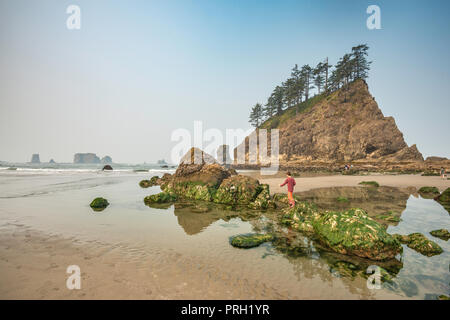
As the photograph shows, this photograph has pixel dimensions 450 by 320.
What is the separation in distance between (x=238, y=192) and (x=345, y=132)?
56.1m

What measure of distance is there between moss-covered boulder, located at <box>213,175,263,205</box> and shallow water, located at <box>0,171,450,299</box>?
5.25ft

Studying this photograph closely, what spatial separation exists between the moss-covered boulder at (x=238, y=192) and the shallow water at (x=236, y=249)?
160 cm

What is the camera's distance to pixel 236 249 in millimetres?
5742

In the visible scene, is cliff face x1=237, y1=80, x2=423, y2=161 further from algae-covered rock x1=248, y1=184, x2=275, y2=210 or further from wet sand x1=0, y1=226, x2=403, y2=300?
wet sand x1=0, y1=226, x2=403, y2=300

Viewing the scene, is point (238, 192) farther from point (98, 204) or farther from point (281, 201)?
point (98, 204)

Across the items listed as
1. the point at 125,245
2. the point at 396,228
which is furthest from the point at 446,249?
the point at 125,245

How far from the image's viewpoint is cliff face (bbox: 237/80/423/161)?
48219 millimetres

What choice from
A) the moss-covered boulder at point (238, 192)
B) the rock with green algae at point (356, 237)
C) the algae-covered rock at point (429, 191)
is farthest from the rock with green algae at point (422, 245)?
the algae-covered rock at point (429, 191)

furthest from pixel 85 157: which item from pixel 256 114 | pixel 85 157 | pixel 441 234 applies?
pixel 441 234

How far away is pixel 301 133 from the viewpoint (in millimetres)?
63094

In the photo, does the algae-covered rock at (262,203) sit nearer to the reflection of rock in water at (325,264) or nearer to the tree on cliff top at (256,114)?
the reflection of rock in water at (325,264)

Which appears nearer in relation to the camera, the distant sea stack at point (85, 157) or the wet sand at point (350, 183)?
the wet sand at point (350, 183)

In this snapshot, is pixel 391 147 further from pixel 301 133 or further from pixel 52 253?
A: pixel 52 253

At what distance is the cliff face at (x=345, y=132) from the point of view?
48219mm
